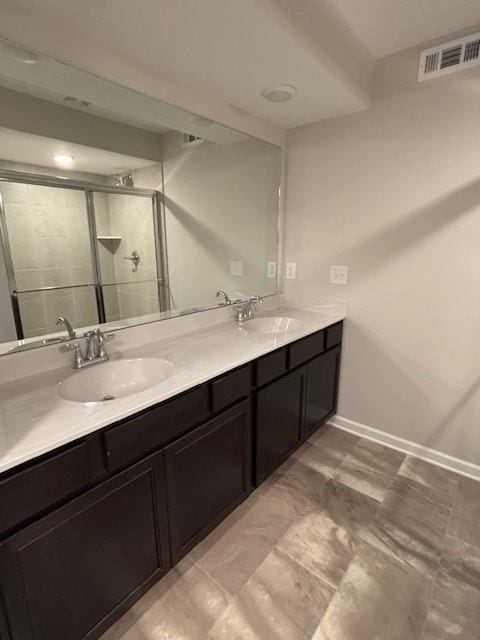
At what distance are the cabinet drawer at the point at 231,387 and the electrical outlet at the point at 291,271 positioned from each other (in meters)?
1.16

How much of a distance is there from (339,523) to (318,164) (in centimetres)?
215

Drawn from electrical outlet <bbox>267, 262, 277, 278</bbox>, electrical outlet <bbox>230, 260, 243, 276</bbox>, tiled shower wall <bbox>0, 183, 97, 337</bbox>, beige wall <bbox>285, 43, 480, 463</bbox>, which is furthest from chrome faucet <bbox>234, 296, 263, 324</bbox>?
tiled shower wall <bbox>0, 183, 97, 337</bbox>

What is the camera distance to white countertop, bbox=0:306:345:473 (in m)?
0.88

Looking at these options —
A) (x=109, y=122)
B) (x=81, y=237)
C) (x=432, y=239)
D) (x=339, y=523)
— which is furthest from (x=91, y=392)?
(x=432, y=239)

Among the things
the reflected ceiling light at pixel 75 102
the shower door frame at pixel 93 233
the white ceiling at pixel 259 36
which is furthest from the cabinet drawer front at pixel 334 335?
the reflected ceiling light at pixel 75 102

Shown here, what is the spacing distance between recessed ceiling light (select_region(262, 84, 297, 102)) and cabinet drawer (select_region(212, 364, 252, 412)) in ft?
4.68

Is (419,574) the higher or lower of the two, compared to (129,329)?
lower

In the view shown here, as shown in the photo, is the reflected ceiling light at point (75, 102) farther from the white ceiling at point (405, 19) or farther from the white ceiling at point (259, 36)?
the white ceiling at point (405, 19)

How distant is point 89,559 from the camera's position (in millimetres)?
1029

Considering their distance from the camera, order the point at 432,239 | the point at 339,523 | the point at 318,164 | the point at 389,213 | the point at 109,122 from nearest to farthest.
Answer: the point at 109,122
the point at 339,523
the point at 432,239
the point at 389,213
the point at 318,164

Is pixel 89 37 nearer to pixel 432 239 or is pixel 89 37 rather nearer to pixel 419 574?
pixel 432 239

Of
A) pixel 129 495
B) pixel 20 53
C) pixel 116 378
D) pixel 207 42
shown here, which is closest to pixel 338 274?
pixel 207 42

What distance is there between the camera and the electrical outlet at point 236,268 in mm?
2283

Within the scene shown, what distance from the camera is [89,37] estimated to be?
1.27 meters
